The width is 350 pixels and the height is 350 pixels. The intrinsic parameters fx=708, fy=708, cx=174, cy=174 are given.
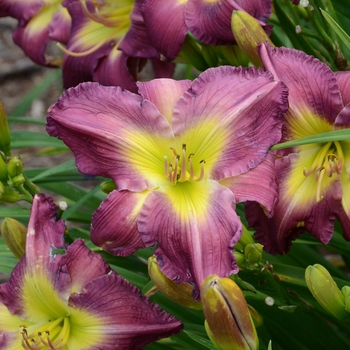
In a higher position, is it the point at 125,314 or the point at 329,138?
the point at 329,138

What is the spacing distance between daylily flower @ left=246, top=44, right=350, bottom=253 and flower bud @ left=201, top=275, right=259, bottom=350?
0.15 meters

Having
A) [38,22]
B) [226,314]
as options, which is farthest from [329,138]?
[38,22]

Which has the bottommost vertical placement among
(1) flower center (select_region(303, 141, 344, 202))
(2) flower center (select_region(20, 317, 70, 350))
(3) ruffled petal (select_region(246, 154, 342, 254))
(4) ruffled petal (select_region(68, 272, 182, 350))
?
(2) flower center (select_region(20, 317, 70, 350))

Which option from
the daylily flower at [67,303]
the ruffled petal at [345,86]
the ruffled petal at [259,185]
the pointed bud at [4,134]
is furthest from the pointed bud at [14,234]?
the ruffled petal at [345,86]

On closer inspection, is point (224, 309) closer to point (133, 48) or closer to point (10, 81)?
point (133, 48)

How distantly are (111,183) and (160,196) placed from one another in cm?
9

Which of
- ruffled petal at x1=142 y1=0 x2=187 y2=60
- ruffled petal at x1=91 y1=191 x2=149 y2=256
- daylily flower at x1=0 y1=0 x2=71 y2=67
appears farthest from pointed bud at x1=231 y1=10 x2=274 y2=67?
daylily flower at x1=0 y1=0 x2=71 y2=67

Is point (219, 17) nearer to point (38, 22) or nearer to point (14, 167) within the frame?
point (14, 167)

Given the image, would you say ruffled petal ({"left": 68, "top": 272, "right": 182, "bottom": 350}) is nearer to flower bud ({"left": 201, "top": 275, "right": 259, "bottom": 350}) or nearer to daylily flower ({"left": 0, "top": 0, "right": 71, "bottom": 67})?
flower bud ({"left": 201, "top": 275, "right": 259, "bottom": 350})

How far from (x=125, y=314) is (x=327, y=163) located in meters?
0.30

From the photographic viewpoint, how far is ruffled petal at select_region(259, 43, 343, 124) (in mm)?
832

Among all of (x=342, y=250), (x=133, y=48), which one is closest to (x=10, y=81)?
(x=133, y=48)

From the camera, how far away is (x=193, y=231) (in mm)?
788

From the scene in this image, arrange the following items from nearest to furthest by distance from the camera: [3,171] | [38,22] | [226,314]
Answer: [226,314] → [3,171] → [38,22]
